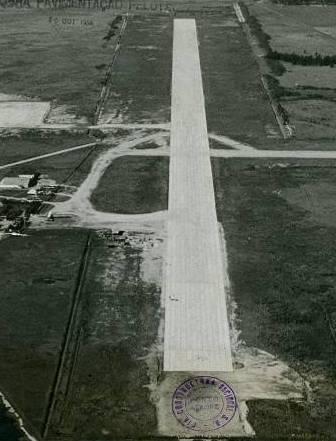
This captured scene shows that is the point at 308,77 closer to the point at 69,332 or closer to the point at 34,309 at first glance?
the point at 34,309

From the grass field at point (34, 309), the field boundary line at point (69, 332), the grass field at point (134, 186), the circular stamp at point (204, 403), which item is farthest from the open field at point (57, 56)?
the circular stamp at point (204, 403)

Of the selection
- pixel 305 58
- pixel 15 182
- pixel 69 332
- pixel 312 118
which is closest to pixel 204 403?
pixel 69 332

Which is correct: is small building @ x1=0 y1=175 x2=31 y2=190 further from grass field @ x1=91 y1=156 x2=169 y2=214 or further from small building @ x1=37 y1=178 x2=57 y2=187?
grass field @ x1=91 y1=156 x2=169 y2=214

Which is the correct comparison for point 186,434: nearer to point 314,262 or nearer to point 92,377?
point 92,377

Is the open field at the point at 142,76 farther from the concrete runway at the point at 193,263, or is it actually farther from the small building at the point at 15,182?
the small building at the point at 15,182

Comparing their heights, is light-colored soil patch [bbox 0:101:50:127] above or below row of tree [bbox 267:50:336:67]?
below

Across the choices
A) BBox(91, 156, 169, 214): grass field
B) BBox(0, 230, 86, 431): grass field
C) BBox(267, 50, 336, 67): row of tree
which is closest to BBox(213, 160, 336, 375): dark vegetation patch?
BBox(91, 156, 169, 214): grass field

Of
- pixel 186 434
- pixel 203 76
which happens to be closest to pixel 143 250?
pixel 186 434
